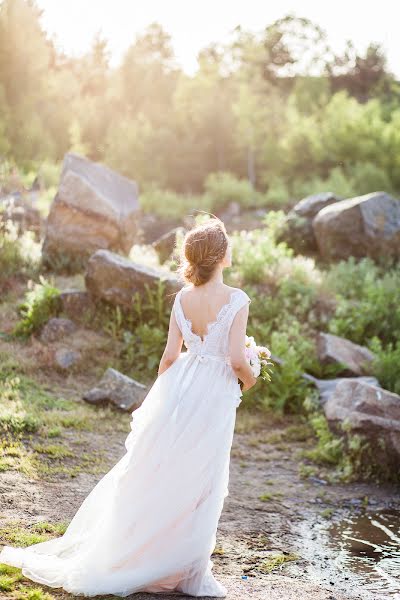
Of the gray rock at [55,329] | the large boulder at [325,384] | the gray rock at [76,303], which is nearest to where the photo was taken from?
the large boulder at [325,384]

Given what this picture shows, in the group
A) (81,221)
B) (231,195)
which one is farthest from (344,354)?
(231,195)

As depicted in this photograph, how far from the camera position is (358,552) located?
5598 mm

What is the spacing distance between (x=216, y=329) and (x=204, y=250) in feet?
1.60

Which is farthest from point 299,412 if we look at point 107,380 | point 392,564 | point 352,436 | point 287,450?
point 392,564

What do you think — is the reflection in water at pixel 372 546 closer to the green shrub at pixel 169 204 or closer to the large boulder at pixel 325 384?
the large boulder at pixel 325 384

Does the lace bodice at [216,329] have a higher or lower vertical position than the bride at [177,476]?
higher

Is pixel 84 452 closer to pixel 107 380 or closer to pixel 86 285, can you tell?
pixel 107 380

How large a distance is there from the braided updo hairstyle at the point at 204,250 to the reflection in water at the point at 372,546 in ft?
7.85

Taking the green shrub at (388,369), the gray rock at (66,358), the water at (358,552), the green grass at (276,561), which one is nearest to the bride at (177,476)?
the green grass at (276,561)

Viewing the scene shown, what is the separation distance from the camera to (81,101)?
31797mm

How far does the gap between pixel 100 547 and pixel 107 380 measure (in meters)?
4.67

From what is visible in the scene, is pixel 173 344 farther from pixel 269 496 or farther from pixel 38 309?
pixel 38 309

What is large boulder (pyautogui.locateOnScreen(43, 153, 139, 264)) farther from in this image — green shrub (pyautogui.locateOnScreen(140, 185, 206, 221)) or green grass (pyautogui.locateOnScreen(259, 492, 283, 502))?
green shrub (pyautogui.locateOnScreen(140, 185, 206, 221))

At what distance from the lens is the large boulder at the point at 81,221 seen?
12.7m
